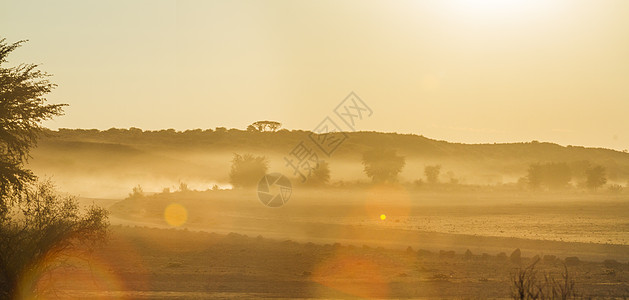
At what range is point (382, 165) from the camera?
81.6 m

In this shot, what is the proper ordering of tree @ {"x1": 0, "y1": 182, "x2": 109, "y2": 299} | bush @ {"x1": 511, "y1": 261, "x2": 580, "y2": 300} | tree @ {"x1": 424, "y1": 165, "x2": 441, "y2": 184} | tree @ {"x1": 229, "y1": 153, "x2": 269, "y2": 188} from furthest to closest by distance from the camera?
tree @ {"x1": 424, "y1": 165, "x2": 441, "y2": 184}
tree @ {"x1": 229, "y1": 153, "x2": 269, "y2": 188}
tree @ {"x1": 0, "y1": 182, "x2": 109, "y2": 299}
bush @ {"x1": 511, "y1": 261, "x2": 580, "y2": 300}

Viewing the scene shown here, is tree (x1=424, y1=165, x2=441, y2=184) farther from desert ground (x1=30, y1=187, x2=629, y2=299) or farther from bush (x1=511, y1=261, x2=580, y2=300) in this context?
bush (x1=511, y1=261, x2=580, y2=300)

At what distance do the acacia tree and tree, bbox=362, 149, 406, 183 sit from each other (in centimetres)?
5862

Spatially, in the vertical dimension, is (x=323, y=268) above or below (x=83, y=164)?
below

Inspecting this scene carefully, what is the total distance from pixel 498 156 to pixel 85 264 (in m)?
124

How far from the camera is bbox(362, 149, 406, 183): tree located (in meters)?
79.8

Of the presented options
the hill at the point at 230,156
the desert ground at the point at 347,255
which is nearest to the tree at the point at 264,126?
the hill at the point at 230,156

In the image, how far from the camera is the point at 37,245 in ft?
55.5

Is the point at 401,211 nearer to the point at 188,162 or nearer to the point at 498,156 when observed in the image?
the point at 188,162

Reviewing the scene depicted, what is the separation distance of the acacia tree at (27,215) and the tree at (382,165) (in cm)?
5862

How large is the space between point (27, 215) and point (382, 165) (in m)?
65.5

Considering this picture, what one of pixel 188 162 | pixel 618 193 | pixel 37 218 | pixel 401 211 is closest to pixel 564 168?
pixel 618 193

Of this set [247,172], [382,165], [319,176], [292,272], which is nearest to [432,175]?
[382,165]

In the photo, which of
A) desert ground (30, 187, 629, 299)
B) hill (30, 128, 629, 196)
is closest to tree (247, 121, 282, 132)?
hill (30, 128, 629, 196)
